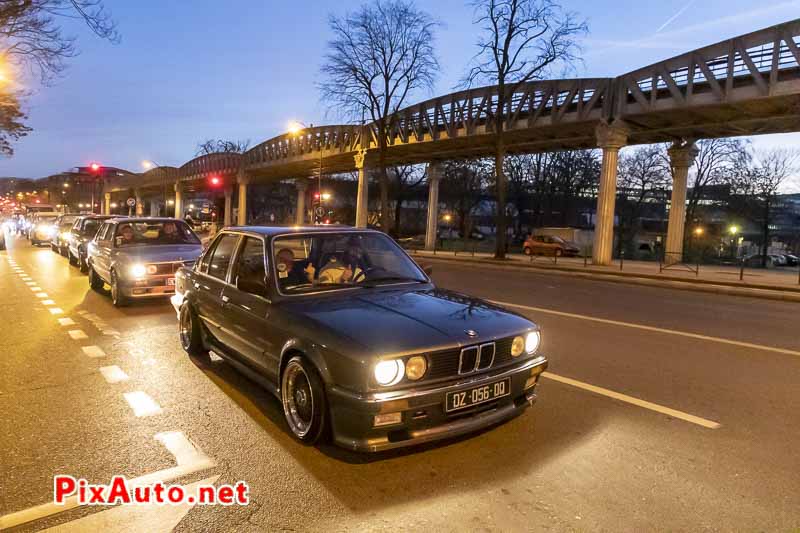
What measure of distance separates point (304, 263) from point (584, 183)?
5916 centimetres

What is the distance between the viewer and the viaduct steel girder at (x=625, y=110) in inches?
792

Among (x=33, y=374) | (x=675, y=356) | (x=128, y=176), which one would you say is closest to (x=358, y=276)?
(x=33, y=374)

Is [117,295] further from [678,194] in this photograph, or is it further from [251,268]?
[678,194]

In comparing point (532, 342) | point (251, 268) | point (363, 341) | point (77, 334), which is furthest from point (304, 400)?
point (77, 334)

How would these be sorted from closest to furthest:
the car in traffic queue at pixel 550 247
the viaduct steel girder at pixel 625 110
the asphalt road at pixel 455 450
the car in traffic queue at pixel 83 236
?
1. the asphalt road at pixel 455 450
2. the car in traffic queue at pixel 83 236
3. the viaduct steel girder at pixel 625 110
4. the car in traffic queue at pixel 550 247

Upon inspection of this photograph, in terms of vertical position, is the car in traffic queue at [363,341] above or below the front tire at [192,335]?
above

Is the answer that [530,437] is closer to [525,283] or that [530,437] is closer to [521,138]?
[525,283]

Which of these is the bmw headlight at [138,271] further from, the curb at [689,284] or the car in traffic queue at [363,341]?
the curb at [689,284]

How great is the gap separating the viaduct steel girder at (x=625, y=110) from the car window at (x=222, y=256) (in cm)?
2140

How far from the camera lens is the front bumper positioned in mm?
3322

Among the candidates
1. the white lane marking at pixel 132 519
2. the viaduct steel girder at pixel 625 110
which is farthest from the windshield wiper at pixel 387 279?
the viaduct steel girder at pixel 625 110

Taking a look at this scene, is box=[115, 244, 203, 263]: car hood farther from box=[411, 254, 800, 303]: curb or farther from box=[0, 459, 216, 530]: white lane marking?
box=[411, 254, 800, 303]: curb

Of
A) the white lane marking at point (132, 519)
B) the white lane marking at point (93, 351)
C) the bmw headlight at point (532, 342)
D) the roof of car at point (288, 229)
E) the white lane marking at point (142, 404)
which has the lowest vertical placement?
the white lane marking at point (93, 351)

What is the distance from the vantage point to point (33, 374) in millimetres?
5691
